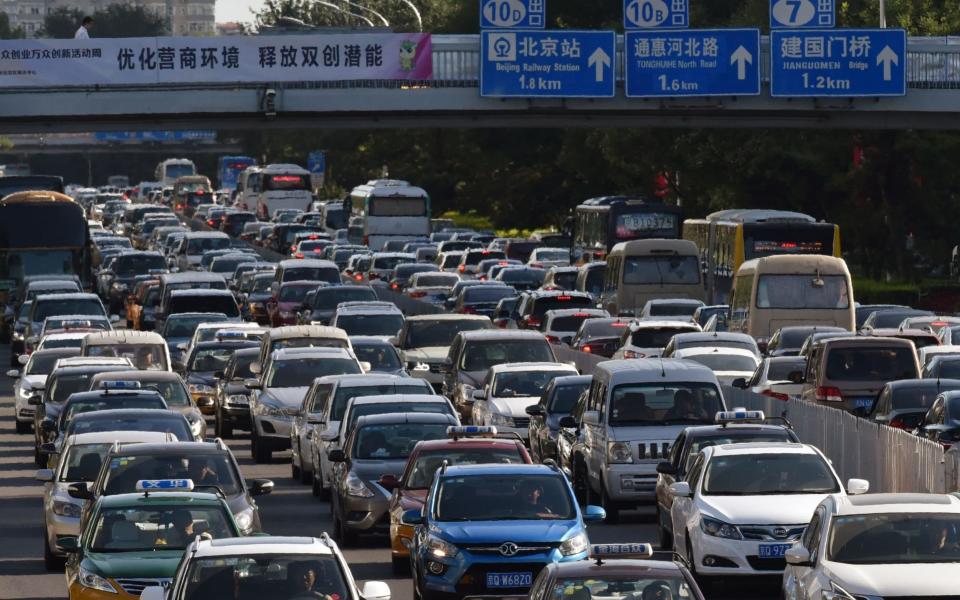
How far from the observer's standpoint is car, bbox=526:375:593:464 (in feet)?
97.3

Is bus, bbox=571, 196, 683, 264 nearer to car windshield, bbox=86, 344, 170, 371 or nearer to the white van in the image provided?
car windshield, bbox=86, 344, 170, 371

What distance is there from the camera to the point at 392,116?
55219mm

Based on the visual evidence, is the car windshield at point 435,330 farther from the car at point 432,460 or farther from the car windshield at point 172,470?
the car windshield at point 172,470

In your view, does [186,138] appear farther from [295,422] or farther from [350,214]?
[295,422]

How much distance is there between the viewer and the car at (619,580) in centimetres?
1396

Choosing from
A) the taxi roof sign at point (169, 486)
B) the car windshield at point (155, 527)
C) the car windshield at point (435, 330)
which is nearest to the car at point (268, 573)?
the car windshield at point (155, 527)

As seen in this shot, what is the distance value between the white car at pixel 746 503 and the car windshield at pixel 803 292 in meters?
21.7

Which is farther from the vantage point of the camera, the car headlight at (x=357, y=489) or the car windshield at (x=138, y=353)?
the car windshield at (x=138, y=353)

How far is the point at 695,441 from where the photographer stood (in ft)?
75.6

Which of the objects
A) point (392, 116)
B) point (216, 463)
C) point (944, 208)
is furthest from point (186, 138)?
point (216, 463)

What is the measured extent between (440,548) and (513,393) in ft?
45.3

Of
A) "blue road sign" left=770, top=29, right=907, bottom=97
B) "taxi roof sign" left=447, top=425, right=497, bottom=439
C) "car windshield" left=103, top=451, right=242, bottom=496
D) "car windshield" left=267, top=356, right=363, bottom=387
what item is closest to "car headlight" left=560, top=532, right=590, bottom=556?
"car windshield" left=103, top=451, right=242, bottom=496

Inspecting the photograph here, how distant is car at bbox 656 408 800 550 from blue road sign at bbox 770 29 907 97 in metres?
31.3

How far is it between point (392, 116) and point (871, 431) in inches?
1194
